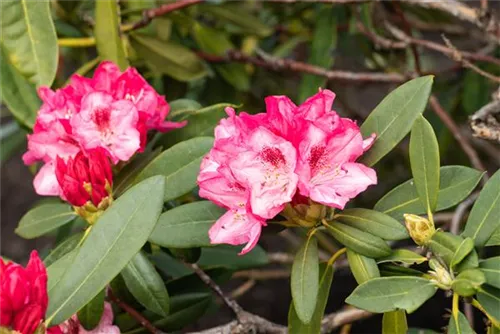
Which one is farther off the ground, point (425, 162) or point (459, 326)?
point (425, 162)

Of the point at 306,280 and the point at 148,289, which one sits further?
the point at 148,289

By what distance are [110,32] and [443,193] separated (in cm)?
65

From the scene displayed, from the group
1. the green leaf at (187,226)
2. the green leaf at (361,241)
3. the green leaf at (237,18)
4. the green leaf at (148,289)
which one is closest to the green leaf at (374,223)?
the green leaf at (361,241)

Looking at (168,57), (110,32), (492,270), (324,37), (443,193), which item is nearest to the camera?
(492,270)

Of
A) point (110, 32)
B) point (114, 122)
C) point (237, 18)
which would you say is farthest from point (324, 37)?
point (114, 122)

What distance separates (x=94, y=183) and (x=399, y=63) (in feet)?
3.87

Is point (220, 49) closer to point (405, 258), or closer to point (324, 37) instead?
point (324, 37)

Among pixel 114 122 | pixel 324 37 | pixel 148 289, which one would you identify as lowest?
pixel 148 289

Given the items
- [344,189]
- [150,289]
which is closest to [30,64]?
[150,289]

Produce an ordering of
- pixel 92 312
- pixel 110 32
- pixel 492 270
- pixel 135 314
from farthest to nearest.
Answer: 1. pixel 110 32
2. pixel 135 314
3. pixel 92 312
4. pixel 492 270

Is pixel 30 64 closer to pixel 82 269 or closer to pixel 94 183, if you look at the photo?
pixel 94 183

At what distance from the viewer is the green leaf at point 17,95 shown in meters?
1.34

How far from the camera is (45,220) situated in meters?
1.17

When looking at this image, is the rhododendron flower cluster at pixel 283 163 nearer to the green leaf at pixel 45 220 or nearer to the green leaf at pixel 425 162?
the green leaf at pixel 425 162
